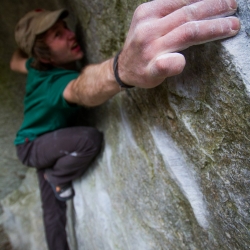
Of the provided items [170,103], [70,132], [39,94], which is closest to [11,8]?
[39,94]

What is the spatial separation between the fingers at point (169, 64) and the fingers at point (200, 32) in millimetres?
22

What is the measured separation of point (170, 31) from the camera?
1.45 ft

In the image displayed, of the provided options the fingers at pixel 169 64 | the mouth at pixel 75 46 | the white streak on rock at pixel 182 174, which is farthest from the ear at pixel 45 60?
the fingers at pixel 169 64

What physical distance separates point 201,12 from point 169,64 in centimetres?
10

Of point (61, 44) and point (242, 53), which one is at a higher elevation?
point (242, 53)

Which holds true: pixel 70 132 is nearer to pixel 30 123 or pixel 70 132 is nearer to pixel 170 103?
pixel 30 123

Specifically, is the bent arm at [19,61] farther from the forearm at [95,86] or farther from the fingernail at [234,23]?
the fingernail at [234,23]

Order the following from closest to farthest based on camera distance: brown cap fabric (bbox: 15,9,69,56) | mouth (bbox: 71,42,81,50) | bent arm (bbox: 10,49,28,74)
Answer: brown cap fabric (bbox: 15,9,69,56) < mouth (bbox: 71,42,81,50) < bent arm (bbox: 10,49,28,74)

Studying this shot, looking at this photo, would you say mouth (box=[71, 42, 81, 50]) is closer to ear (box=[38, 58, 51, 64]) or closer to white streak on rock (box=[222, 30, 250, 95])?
ear (box=[38, 58, 51, 64])

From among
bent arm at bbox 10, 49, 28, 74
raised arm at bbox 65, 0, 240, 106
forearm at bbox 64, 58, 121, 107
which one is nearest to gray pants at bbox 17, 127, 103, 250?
forearm at bbox 64, 58, 121, 107

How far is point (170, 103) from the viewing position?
63 cm

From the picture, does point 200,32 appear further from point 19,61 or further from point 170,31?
point 19,61

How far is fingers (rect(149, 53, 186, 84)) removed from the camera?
1.39ft

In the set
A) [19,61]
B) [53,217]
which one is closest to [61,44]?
[19,61]
